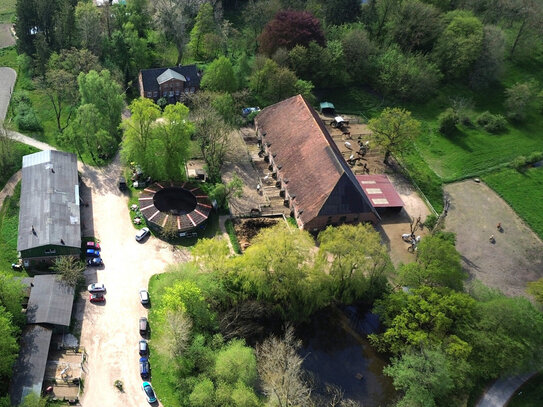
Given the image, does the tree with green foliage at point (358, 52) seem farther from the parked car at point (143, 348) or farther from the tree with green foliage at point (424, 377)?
the parked car at point (143, 348)

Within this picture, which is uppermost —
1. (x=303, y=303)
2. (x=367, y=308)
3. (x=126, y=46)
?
(x=126, y=46)

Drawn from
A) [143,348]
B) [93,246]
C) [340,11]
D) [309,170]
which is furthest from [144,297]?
[340,11]

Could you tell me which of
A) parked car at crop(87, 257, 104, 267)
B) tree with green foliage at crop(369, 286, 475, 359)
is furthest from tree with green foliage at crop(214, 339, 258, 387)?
parked car at crop(87, 257, 104, 267)

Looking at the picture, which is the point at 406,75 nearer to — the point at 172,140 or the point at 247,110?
the point at 247,110

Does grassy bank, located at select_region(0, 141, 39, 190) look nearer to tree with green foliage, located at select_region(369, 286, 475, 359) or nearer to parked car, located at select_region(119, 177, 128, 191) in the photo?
parked car, located at select_region(119, 177, 128, 191)

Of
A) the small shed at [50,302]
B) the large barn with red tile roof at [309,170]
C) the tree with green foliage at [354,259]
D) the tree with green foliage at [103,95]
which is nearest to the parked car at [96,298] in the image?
the small shed at [50,302]

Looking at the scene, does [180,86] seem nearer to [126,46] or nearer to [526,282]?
[126,46]

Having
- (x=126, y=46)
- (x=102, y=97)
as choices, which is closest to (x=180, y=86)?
(x=126, y=46)
